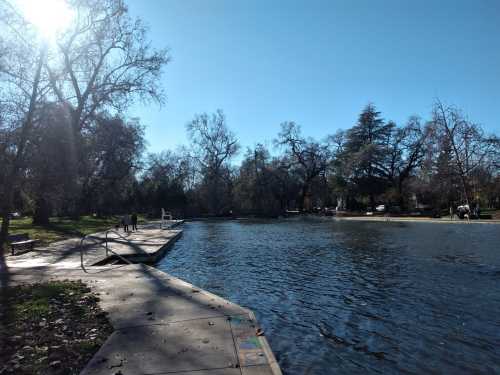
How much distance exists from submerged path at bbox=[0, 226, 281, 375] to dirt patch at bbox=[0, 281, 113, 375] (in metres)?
0.25

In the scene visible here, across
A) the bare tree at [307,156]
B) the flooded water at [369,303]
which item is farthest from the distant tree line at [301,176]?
the flooded water at [369,303]

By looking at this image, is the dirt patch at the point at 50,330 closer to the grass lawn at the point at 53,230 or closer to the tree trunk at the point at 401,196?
the grass lawn at the point at 53,230

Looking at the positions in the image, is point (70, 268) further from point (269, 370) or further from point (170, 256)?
point (269, 370)

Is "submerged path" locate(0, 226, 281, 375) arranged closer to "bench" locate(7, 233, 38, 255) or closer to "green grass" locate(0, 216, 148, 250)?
"bench" locate(7, 233, 38, 255)

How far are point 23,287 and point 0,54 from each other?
47.8 ft

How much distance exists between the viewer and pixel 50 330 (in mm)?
6355

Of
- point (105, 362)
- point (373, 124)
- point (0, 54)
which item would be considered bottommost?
point (105, 362)

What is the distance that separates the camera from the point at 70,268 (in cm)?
1275

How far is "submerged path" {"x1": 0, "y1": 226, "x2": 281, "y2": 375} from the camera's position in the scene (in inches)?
194

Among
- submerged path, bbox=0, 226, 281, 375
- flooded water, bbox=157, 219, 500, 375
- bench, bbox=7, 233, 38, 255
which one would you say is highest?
bench, bbox=7, 233, 38, 255

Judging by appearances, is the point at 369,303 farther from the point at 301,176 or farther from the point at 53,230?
the point at 301,176

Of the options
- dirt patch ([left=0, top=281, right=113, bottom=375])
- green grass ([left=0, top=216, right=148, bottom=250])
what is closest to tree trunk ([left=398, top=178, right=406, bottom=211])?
green grass ([left=0, top=216, right=148, bottom=250])

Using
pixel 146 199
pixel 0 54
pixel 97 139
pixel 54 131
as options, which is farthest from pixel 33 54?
pixel 146 199

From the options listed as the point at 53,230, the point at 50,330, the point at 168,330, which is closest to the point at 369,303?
the point at 168,330
